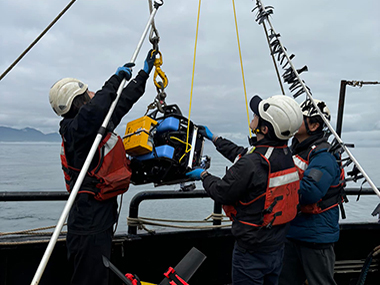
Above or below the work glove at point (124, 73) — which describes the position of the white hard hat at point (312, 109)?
below

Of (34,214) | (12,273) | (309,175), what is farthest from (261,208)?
(34,214)

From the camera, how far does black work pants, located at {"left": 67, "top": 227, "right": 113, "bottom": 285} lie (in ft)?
7.18

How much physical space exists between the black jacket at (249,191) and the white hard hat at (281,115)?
0.35 ft

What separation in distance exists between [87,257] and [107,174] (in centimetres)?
59

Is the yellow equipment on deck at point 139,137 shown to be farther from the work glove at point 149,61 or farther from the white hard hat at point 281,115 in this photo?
the white hard hat at point 281,115

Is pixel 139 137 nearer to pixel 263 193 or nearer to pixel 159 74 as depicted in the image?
pixel 159 74

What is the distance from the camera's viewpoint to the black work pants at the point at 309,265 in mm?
2424

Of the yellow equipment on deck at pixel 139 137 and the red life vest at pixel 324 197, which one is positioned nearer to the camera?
the yellow equipment on deck at pixel 139 137

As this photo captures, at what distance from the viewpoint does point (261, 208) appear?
6.81 ft

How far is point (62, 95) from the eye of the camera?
7.32ft

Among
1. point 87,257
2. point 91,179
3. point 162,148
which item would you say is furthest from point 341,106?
point 87,257

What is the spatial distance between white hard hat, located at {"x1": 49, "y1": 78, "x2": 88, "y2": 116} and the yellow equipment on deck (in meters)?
0.48

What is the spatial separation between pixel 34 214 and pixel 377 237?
10751 millimetres

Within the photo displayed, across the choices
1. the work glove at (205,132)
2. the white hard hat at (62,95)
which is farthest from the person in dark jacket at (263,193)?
the white hard hat at (62,95)
